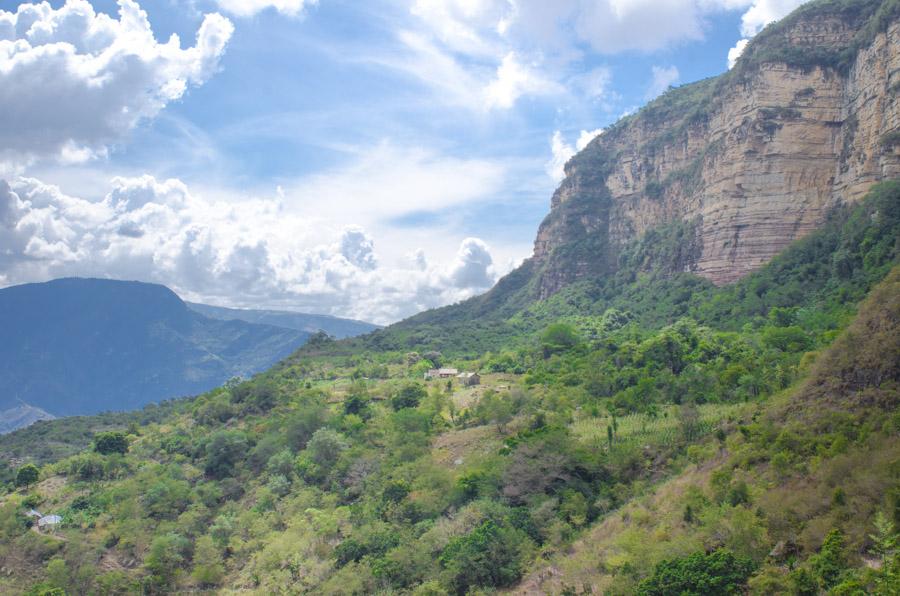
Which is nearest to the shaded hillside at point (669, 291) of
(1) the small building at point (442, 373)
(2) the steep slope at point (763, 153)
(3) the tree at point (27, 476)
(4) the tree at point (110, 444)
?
(2) the steep slope at point (763, 153)

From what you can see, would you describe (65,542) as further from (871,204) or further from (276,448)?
(871,204)

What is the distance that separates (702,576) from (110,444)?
2297 inches

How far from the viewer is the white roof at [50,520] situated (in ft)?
148

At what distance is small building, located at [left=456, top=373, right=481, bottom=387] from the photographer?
218 feet

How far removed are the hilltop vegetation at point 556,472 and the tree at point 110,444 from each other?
8.3 inches

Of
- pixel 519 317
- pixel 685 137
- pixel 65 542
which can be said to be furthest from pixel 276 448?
pixel 685 137

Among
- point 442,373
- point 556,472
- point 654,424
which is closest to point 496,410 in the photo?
point 654,424

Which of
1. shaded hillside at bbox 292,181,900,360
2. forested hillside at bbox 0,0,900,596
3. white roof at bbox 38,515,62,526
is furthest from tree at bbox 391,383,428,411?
shaded hillside at bbox 292,181,900,360

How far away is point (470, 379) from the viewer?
2660 inches

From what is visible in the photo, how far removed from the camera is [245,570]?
3862 centimetres

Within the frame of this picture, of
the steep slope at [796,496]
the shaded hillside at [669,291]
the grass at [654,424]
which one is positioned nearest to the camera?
the steep slope at [796,496]

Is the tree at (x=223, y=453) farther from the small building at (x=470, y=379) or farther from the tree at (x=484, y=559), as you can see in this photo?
the tree at (x=484, y=559)

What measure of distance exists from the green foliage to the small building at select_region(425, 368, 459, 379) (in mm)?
51338

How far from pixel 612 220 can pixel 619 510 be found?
346 feet
